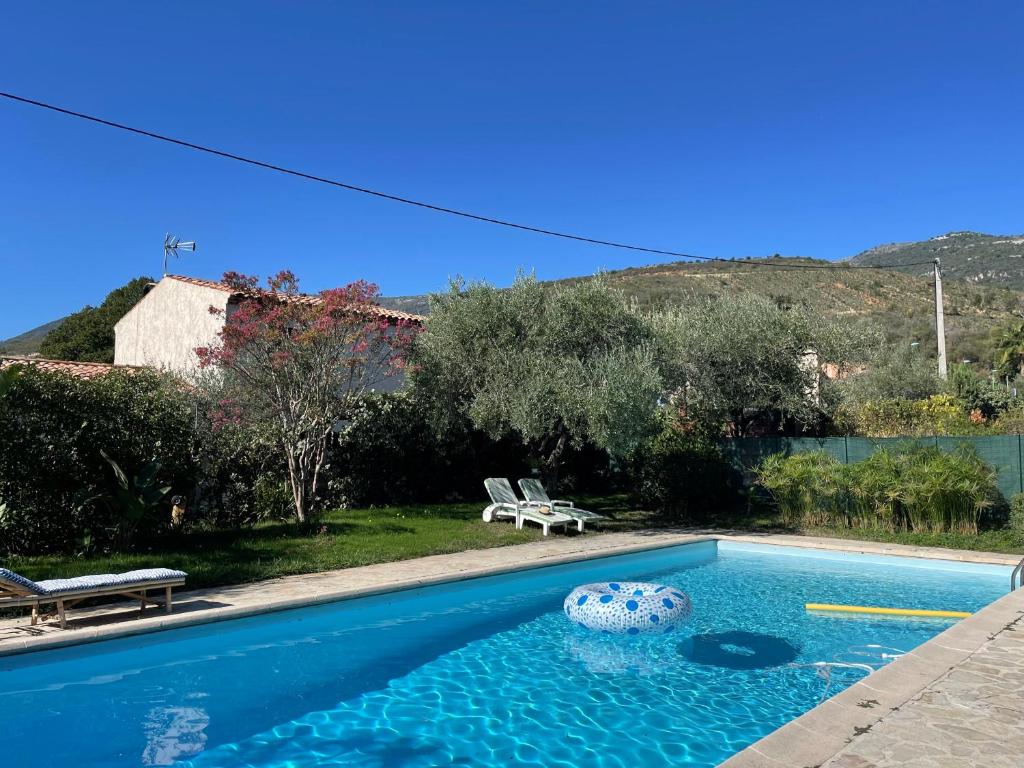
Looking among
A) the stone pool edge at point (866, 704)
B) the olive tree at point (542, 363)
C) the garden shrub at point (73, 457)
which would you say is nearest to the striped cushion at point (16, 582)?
the garden shrub at point (73, 457)

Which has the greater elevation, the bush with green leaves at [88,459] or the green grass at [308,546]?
the bush with green leaves at [88,459]

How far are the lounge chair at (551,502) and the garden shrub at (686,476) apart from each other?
2.86m


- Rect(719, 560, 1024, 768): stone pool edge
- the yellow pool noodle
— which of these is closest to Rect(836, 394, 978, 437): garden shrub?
the yellow pool noodle

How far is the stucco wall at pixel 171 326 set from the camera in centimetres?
2123

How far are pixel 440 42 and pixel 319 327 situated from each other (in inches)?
280

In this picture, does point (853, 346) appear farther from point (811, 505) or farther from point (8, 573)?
point (8, 573)

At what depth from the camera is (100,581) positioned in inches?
308

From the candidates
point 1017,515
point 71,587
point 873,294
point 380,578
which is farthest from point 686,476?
point 873,294

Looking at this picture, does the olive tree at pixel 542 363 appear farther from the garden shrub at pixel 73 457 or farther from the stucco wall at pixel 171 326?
the stucco wall at pixel 171 326

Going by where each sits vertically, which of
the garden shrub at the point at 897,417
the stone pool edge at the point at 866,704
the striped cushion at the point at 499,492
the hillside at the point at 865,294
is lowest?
the stone pool edge at the point at 866,704

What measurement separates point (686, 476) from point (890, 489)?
494cm

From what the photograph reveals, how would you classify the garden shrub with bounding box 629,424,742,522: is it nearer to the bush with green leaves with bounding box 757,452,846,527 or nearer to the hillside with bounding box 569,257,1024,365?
the bush with green leaves with bounding box 757,452,846,527

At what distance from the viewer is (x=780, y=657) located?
314 inches

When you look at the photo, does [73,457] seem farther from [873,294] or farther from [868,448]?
[873,294]
